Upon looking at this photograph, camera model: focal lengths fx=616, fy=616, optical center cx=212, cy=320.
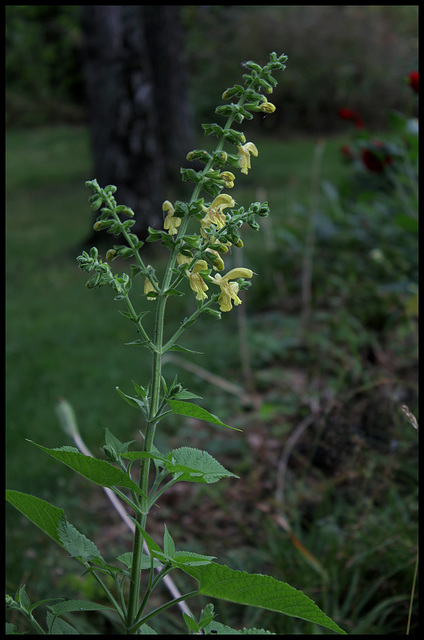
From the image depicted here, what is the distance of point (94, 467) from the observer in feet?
2.58

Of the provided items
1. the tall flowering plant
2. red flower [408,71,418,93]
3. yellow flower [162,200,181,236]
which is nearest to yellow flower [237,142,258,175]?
the tall flowering plant

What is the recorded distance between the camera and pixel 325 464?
2.15 metres

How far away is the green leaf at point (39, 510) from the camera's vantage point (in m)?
0.88

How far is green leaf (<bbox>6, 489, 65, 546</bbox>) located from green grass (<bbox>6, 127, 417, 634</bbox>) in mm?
1005

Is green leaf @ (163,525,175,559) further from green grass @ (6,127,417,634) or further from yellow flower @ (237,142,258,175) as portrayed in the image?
green grass @ (6,127,417,634)

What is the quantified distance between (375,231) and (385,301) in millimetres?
907

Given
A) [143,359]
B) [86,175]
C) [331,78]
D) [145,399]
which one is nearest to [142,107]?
[143,359]

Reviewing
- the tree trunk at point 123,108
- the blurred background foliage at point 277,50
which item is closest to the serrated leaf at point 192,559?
the tree trunk at point 123,108

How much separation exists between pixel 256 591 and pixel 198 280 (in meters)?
0.44

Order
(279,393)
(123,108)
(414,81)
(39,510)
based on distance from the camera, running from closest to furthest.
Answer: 1. (39,510)
2. (414,81)
3. (279,393)
4. (123,108)

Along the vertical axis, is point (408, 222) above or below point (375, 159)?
below

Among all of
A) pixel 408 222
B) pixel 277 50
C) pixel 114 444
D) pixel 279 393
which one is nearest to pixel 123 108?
pixel 408 222

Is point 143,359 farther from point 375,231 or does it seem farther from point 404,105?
point 404,105

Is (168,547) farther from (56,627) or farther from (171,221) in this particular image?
(171,221)
